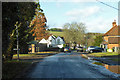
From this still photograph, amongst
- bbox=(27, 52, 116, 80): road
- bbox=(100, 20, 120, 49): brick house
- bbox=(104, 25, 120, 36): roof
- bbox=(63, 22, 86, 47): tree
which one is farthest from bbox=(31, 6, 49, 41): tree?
bbox=(63, 22, 86, 47): tree

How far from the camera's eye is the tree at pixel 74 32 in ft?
336

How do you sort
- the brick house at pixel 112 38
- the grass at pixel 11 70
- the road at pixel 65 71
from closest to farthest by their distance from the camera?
the grass at pixel 11 70
the road at pixel 65 71
the brick house at pixel 112 38

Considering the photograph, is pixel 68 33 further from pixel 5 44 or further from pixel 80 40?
pixel 5 44

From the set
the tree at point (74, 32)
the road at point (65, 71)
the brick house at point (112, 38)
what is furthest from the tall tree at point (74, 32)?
the road at point (65, 71)

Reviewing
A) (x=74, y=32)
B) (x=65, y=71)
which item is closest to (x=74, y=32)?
(x=74, y=32)

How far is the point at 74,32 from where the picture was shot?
340ft

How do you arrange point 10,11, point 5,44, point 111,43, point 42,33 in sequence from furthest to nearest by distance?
point 111,43
point 42,33
point 10,11
point 5,44

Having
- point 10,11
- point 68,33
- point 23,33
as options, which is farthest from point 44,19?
point 68,33

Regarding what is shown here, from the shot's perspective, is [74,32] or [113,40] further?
[74,32]

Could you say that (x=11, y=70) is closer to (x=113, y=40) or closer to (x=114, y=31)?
(x=113, y=40)

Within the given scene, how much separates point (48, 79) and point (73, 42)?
94.2m

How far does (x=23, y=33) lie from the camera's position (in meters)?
32.0

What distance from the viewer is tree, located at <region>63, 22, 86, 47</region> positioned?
103m

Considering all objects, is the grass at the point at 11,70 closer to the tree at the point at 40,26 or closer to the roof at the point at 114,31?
the tree at the point at 40,26
